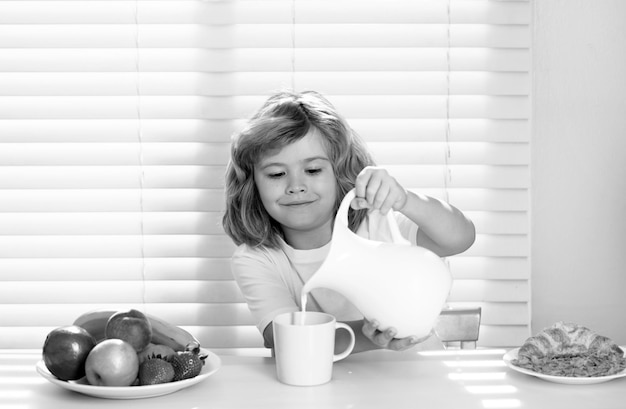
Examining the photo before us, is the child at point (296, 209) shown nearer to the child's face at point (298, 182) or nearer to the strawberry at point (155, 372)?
the child's face at point (298, 182)

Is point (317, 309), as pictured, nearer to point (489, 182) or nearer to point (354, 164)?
point (354, 164)

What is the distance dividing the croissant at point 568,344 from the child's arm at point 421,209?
0.30 meters

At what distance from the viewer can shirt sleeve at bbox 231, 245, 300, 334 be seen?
141cm

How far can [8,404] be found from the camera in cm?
98

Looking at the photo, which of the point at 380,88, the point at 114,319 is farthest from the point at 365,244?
the point at 380,88

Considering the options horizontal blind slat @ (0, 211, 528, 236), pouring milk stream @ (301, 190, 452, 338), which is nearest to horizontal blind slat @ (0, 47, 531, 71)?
horizontal blind slat @ (0, 211, 528, 236)

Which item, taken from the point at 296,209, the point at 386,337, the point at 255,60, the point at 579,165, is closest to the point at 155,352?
the point at 386,337

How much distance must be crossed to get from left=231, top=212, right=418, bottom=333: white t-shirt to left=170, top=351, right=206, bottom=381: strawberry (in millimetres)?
389

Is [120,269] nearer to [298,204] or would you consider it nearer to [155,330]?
[298,204]

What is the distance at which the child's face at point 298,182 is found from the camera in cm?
143

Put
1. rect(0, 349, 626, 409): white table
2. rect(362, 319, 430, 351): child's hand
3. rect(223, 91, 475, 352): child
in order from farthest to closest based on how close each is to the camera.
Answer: rect(223, 91, 475, 352): child → rect(362, 319, 430, 351): child's hand → rect(0, 349, 626, 409): white table

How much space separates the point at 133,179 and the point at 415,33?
2.72ft

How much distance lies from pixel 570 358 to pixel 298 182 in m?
0.60

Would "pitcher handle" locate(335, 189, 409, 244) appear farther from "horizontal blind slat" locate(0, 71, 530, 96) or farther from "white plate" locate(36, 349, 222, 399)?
"horizontal blind slat" locate(0, 71, 530, 96)
